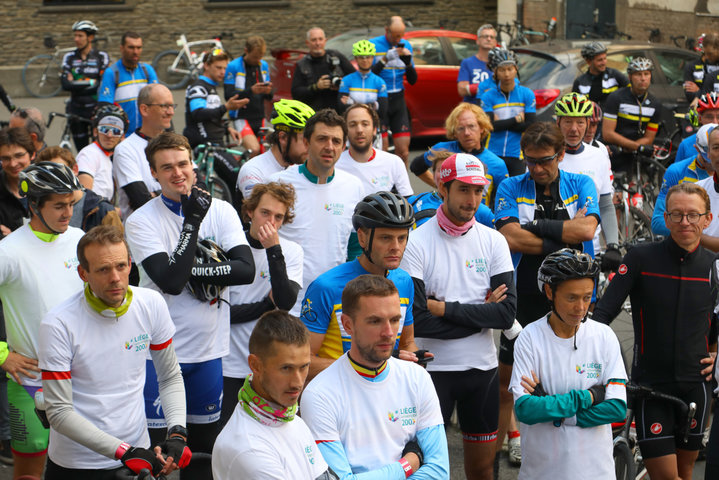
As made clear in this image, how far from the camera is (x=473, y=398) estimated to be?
17.6 ft

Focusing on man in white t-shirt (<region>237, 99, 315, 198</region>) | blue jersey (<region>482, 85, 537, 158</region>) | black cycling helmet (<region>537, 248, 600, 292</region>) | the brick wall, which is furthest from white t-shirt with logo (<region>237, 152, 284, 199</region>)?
the brick wall

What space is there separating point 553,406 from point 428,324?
0.93m

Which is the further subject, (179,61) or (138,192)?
(179,61)

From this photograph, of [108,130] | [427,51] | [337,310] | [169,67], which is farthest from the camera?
[169,67]

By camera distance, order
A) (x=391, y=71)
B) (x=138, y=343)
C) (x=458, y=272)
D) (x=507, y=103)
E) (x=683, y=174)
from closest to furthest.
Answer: (x=138, y=343), (x=458, y=272), (x=683, y=174), (x=507, y=103), (x=391, y=71)

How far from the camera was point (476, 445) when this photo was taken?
5379mm

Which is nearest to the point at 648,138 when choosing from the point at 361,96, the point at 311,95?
the point at 361,96

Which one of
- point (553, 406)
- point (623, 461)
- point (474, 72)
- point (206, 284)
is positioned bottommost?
point (623, 461)

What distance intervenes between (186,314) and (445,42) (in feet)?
39.9

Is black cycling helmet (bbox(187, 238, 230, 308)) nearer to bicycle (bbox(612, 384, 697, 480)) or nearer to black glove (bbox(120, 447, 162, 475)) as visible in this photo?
black glove (bbox(120, 447, 162, 475))

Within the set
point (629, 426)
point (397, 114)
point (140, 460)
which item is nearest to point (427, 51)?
point (397, 114)

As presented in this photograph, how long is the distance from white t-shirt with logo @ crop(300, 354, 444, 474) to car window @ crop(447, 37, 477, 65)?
12848mm

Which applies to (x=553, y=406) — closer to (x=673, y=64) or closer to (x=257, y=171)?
(x=257, y=171)

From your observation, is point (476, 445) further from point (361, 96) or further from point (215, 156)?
point (361, 96)
